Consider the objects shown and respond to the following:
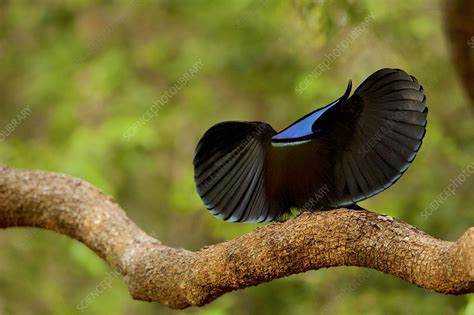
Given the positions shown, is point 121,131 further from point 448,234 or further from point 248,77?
point 448,234

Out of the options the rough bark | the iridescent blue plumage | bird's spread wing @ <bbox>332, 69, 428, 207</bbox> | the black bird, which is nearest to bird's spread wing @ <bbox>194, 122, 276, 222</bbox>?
the black bird

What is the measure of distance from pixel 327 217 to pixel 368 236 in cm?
13

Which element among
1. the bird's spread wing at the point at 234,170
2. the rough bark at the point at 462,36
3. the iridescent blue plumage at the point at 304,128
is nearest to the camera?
the iridescent blue plumage at the point at 304,128

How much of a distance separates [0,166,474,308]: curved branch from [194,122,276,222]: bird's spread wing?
123 mm

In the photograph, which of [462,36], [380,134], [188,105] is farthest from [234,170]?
[188,105]

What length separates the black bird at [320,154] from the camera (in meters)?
1.95

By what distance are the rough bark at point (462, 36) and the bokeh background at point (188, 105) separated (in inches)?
5.5

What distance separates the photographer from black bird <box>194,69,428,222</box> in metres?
1.95

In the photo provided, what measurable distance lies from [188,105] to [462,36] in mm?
3727

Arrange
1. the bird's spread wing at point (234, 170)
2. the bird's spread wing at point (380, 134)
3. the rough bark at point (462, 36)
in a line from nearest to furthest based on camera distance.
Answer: the bird's spread wing at point (380, 134), the bird's spread wing at point (234, 170), the rough bark at point (462, 36)

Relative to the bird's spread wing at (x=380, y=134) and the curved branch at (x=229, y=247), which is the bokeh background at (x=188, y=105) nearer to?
the curved branch at (x=229, y=247)

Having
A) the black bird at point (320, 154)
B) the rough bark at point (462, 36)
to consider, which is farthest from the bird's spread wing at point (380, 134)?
the rough bark at point (462, 36)

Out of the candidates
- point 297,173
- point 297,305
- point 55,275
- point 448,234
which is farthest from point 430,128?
point 55,275

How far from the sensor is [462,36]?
11.9 ft
